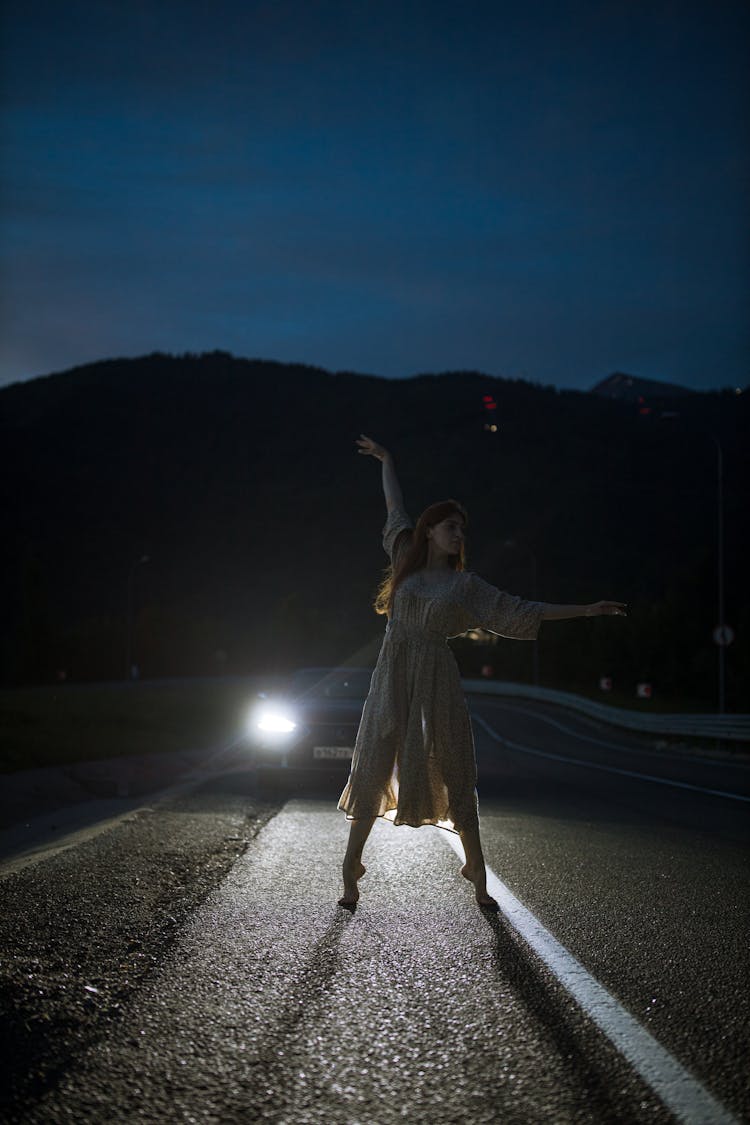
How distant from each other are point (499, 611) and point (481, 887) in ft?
4.37

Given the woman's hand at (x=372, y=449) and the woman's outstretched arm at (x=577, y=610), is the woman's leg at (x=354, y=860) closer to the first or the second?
the woman's outstretched arm at (x=577, y=610)

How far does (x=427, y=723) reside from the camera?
538cm

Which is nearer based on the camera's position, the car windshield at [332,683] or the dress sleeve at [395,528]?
the dress sleeve at [395,528]

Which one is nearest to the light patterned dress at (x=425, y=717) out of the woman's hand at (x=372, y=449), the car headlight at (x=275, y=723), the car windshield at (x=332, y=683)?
the woman's hand at (x=372, y=449)

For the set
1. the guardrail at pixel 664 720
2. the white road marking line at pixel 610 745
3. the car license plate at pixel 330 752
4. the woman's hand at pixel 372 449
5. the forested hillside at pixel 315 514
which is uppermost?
the forested hillside at pixel 315 514

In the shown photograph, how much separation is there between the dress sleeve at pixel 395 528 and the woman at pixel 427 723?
15.7 inches

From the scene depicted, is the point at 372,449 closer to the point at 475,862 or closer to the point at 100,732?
the point at 475,862

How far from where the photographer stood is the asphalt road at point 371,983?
9.29 ft

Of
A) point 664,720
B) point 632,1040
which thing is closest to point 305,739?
point 632,1040

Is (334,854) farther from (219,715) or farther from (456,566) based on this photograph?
(219,715)

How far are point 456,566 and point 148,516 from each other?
131 metres

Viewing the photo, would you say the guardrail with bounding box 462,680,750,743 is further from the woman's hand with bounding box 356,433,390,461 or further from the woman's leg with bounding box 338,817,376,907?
the woman's leg with bounding box 338,817,376,907

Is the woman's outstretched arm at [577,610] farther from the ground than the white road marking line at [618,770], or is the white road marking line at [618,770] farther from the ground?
the woman's outstretched arm at [577,610]

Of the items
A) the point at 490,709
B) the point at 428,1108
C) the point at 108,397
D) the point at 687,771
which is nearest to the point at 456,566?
the point at 428,1108
